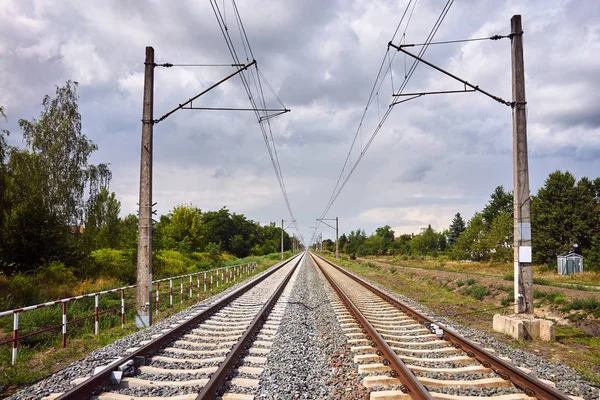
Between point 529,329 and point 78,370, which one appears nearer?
point 78,370

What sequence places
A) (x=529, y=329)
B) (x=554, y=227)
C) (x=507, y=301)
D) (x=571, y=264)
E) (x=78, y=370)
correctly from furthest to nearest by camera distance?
(x=554, y=227)
(x=571, y=264)
(x=507, y=301)
(x=529, y=329)
(x=78, y=370)

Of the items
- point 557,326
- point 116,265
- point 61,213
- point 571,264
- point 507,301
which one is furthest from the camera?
point 571,264

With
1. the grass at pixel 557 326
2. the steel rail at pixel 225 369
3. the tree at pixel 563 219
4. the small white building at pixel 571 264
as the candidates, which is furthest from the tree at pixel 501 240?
the steel rail at pixel 225 369

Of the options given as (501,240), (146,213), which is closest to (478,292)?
(146,213)

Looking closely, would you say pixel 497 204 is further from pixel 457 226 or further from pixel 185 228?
pixel 185 228

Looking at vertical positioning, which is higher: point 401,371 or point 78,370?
point 401,371

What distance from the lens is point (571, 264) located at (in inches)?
1321

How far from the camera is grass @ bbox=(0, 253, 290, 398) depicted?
6.29m

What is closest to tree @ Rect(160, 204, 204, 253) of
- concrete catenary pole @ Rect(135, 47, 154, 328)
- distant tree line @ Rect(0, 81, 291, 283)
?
distant tree line @ Rect(0, 81, 291, 283)

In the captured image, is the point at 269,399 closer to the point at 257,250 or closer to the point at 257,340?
the point at 257,340

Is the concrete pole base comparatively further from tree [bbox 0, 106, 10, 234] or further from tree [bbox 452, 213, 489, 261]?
tree [bbox 452, 213, 489, 261]

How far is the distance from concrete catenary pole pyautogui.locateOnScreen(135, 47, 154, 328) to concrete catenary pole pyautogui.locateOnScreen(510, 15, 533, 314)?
Answer: 9.04 meters

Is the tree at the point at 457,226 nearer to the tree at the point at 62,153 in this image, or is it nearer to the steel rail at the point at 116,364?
the tree at the point at 62,153

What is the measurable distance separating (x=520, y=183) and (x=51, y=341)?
1154cm
